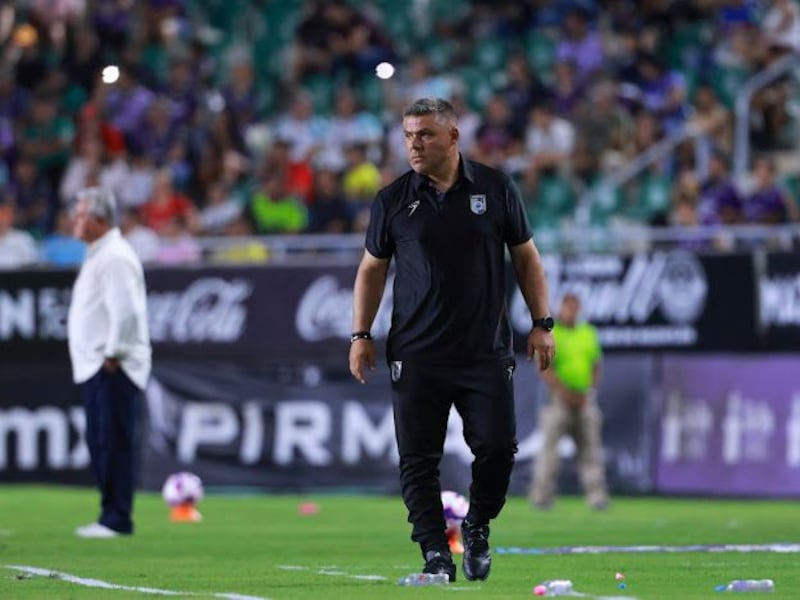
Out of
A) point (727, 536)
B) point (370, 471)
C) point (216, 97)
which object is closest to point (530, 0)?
point (216, 97)

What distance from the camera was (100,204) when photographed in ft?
50.1

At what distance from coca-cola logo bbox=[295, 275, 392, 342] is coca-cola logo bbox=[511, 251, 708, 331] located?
1.83 m

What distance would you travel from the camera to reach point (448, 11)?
30.1 m

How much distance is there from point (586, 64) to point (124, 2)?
20.4ft

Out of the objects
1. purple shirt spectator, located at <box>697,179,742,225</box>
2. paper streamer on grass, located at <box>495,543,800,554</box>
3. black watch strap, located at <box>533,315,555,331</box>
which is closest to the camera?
black watch strap, located at <box>533,315,555,331</box>

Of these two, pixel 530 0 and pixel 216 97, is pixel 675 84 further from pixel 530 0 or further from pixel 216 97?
pixel 216 97

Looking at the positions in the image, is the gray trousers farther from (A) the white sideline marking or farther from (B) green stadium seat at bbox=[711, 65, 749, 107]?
(A) the white sideline marking

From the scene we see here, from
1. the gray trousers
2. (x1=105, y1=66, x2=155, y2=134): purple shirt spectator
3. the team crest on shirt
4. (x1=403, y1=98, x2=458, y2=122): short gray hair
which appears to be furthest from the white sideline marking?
(x1=105, y1=66, x2=155, y2=134): purple shirt spectator

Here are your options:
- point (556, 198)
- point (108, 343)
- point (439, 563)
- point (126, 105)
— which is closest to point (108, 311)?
point (108, 343)

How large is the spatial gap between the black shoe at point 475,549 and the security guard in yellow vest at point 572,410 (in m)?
9.84

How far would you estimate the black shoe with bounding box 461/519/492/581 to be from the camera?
10703 mm

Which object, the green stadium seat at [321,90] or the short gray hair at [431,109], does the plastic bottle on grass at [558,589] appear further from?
the green stadium seat at [321,90]

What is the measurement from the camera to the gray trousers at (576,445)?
20641 mm

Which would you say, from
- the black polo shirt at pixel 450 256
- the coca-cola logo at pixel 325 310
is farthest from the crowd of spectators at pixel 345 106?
the black polo shirt at pixel 450 256
